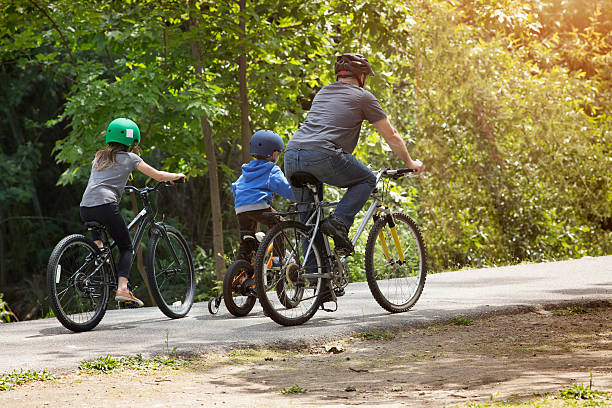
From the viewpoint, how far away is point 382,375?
560 cm

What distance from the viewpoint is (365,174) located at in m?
7.27

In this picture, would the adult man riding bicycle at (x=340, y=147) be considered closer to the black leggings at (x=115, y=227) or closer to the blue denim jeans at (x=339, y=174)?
the blue denim jeans at (x=339, y=174)

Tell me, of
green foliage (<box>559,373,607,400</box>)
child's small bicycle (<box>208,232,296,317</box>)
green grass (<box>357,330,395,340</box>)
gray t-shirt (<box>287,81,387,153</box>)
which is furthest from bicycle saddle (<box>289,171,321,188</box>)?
green foliage (<box>559,373,607,400</box>)

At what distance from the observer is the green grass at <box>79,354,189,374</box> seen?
5723mm

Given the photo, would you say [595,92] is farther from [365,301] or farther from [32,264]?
[32,264]

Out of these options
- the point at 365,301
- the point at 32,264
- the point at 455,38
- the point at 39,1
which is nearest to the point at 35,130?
the point at 32,264

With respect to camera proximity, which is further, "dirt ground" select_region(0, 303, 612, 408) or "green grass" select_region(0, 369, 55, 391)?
"green grass" select_region(0, 369, 55, 391)

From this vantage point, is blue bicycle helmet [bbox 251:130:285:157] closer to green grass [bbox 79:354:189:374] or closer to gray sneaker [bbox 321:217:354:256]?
gray sneaker [bbox 321:217:354:256]

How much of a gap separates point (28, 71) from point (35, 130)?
1.65 meters

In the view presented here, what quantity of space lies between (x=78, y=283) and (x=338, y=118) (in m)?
2.46

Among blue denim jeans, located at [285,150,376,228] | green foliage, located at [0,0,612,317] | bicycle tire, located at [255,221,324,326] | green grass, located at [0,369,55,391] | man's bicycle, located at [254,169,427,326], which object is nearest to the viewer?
green grass, located at [0,369,55,391]

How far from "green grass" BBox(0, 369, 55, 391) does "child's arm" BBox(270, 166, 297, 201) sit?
2.65 metres

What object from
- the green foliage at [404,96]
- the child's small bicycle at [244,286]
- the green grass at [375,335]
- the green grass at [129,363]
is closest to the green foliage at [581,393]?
the green grass at [375,335]

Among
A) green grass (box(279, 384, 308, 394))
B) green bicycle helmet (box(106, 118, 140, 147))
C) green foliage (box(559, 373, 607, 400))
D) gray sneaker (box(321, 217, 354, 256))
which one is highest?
green bicycle helmet (box(106, 118, 140, 147))
